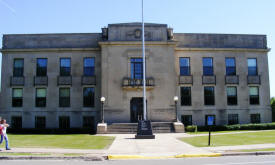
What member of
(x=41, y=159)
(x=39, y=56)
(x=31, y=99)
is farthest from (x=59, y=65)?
(x=41, y=159)

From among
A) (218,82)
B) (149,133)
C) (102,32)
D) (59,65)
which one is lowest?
(149,133)

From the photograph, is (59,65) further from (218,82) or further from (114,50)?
(218,82)

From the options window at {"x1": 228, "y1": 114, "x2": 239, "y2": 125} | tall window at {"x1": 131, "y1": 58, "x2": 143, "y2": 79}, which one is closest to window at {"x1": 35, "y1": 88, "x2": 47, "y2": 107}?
tall window at {"x1": 131, "y1": 58, "x2": 143, "y2": 79}

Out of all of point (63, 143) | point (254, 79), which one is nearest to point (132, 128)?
point (63, 143)

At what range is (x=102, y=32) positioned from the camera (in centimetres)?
3678

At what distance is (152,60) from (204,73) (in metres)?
7.63

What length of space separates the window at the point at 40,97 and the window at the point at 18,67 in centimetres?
317

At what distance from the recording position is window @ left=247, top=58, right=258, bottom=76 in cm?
3825

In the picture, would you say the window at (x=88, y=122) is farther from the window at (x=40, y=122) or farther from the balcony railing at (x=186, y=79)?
the balcony railing at (x=186, y=79)

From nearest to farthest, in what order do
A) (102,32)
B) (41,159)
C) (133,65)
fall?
(41,159)
(133,65)
(102,32)

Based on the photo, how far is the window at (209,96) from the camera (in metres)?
37.0

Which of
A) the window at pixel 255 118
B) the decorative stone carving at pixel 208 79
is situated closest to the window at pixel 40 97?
the decorative stone carving at pixel 208 79

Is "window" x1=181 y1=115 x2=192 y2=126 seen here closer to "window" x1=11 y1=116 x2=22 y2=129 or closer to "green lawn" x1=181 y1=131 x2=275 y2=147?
"green lawn" x1=181 y1=131 x2=275 y2=147

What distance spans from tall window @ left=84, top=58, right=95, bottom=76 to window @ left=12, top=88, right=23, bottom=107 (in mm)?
8737
